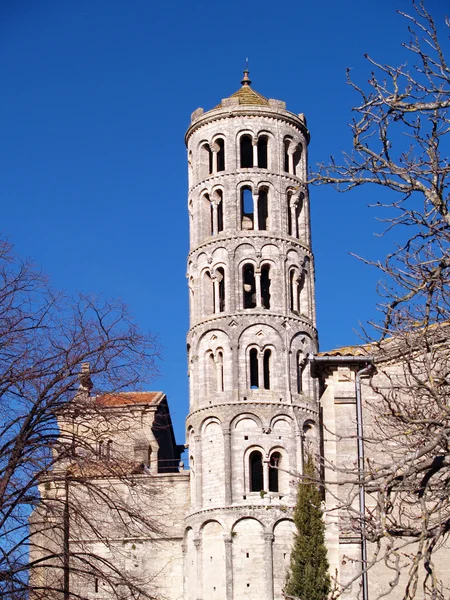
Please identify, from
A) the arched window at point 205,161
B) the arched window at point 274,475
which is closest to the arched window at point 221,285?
the arched window at point 205,161

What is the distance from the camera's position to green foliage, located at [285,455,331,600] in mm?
42312

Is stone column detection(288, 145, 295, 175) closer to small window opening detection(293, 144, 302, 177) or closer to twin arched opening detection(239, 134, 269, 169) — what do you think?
small window opening detection(293, 144, 302, 177)

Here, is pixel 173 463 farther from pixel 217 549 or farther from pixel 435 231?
pixel 435 231

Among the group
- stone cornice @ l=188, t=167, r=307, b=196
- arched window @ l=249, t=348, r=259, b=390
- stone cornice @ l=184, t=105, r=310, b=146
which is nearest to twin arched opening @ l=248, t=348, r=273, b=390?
arched window @ l=249, t=348, r=259, b=390

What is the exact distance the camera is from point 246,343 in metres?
52.9

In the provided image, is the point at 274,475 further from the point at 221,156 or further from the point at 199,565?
the point at 221,156

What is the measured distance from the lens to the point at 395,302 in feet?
48.5

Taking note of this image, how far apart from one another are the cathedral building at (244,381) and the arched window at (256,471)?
0.23 ft

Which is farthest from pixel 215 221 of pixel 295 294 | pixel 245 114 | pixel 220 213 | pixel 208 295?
pixel 245 114

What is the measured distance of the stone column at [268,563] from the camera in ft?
160

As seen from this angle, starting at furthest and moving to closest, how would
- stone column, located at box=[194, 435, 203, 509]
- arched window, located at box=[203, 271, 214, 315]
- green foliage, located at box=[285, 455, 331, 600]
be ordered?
arched window, located at box=[203, 271, 214, 315], stone column, located at box=[194, 435, 203, 509], green foliage, located at box=[285, 455, 331, 600]

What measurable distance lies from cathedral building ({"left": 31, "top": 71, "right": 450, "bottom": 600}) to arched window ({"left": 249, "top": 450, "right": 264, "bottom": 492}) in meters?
0.07

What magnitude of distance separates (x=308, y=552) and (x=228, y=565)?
668 cm

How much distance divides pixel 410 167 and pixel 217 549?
3743cm
